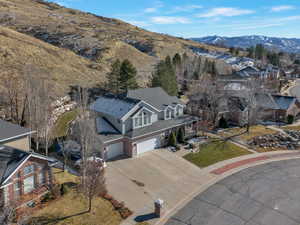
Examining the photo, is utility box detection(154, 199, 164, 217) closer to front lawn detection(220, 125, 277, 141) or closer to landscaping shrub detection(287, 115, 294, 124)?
front lawn detection(220, 125, 277, 141)

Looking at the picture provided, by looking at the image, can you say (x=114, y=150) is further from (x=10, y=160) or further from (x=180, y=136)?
(x=10, y=160)

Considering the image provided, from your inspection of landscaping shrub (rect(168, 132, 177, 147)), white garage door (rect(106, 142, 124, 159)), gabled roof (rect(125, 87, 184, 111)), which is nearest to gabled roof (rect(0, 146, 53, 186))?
white garage door (rect(106, 142, 124, 159))

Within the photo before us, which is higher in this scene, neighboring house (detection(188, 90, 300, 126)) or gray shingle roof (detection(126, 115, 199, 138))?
neighboring house (detection(188, 90, 300, 126))

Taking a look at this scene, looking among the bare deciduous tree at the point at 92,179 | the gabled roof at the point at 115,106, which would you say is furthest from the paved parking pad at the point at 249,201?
the gabled roof at the point at 115,106

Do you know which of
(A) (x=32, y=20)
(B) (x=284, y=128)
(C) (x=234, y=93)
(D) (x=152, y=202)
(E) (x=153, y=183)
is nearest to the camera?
(D) (x=152, y=202)

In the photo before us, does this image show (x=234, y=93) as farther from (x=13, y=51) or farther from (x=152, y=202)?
(x=13, y=51)

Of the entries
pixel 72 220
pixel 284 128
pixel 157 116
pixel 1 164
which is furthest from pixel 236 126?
pixel 1 164

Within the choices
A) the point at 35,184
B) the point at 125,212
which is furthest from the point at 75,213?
the point at 35,184
